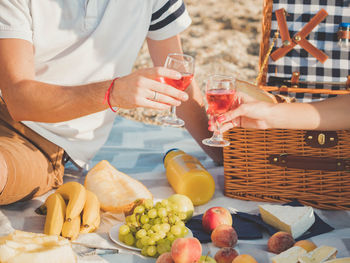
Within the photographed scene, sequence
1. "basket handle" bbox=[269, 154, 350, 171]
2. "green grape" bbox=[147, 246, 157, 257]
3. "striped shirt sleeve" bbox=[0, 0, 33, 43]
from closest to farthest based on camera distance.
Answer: "green grape" bbox=[147, 246, 157, 257] → "striped shirt sleeve" bbox=[0, 0, 33, 43] → "basket handle" bbox=[269, 154, 350, 171]

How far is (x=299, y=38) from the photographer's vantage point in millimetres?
2414

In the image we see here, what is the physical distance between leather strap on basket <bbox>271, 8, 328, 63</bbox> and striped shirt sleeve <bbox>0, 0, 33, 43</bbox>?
138cm

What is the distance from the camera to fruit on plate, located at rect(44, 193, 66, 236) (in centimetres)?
141

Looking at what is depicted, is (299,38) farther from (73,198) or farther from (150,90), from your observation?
(73,198)

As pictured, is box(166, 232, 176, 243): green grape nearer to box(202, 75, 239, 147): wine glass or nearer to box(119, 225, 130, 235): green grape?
box(119, 225, 130, 235): green grape

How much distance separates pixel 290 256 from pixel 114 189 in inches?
30.1

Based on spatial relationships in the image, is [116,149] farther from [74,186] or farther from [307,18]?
[307,18]

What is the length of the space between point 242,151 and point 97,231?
2.29 feet

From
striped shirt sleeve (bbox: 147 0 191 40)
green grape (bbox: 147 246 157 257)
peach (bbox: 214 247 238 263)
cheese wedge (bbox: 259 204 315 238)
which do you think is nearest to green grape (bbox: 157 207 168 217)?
green grape (bbox: 147 246 157 257)

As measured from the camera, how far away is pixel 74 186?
155 centimetres

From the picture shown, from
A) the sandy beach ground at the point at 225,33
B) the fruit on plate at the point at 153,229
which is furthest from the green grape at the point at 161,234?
the sandy beach ground at the point at 225,33

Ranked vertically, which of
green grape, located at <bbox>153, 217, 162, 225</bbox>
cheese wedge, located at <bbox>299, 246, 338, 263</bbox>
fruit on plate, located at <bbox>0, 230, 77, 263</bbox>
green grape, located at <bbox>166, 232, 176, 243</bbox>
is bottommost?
cheese wedge, located at <bbox>299, 246, 338, 263</bbox>

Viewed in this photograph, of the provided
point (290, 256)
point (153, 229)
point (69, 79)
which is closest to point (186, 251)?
point (153, 229)

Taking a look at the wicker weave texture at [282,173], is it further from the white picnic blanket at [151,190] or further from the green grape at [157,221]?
the green grape at [157,221]
